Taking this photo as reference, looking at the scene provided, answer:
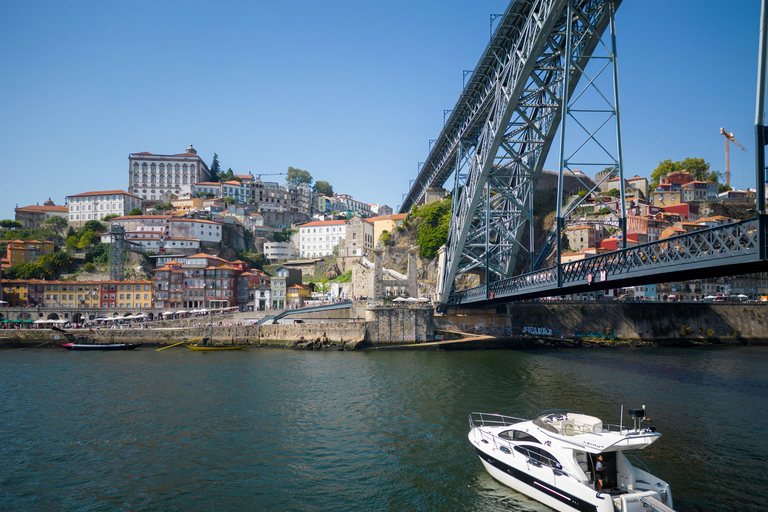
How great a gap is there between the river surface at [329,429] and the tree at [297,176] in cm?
9214

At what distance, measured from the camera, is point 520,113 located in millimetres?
31734

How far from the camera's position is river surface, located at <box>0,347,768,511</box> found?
12664 millimetres

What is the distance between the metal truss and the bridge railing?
6.54 m

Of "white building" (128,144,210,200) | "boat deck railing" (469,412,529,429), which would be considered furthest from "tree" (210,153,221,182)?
"boat deck railing" (469,412,529,429)

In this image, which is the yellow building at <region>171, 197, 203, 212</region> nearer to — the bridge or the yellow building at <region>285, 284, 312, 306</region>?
the yellow building at <region>285, 284, 312, 306</region>

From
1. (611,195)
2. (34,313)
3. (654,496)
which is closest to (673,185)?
(611,195)

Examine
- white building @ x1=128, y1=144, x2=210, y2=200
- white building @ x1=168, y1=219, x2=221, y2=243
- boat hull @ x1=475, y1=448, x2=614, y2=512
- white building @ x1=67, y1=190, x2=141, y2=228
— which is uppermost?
white building @ x1=128, y1=144, x2=210, y2=200

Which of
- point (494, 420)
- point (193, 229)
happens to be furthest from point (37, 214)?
point (494, 420)

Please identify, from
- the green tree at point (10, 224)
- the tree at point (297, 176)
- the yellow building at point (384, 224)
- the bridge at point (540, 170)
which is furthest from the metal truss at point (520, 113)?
the tree at point (297, 176)

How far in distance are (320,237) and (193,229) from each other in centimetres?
1980

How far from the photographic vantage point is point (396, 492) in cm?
1278

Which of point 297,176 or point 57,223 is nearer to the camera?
point 57,223

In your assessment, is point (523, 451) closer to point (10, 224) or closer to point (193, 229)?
point (193, 229)

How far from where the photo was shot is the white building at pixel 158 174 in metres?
100
